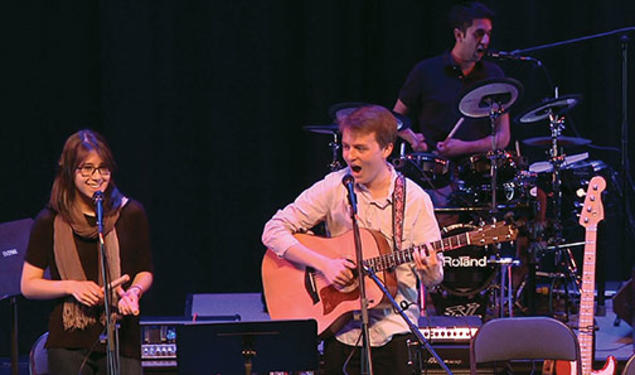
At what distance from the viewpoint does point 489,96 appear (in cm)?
749

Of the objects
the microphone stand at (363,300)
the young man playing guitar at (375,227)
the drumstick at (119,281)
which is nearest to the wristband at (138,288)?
the drumstick at (119,281)

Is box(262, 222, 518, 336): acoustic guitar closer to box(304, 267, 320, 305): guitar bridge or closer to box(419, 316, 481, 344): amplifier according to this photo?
box(304, 267, 320, 305): guitar bridge

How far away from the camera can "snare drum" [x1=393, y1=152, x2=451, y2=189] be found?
766 centimetres

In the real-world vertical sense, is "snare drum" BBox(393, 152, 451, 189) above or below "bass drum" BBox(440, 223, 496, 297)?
above

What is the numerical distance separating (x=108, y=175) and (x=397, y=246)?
159 centimetres

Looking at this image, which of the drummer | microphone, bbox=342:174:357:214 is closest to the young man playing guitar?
microphone, bbox=342:174:357:214

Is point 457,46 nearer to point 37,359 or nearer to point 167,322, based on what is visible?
point 167,322

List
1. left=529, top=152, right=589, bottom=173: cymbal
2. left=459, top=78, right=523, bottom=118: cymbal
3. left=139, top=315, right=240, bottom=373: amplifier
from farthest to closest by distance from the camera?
left=529, top=152, right=589, bottom=173: cymbal → left=459, top=78, right=523, bottom=118: cymbal → left=139, top=315, right=240, bottom=373: amplifier

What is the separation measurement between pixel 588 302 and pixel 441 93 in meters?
2.67

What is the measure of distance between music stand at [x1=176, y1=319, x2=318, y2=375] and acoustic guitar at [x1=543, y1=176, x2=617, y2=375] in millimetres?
1958

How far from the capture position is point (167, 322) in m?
6.49

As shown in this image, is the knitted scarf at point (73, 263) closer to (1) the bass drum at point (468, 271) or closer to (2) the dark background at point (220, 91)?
(1) the bass drum at point (468, 271)

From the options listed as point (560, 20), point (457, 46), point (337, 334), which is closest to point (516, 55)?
point (457, 46)

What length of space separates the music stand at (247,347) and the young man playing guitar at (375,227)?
31 cm
